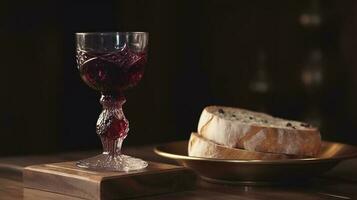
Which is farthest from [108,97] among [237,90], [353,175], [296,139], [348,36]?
[237,90]

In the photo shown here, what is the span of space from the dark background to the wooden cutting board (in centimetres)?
124

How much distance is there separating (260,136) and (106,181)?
0.82 ft

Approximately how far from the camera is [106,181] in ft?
3.84

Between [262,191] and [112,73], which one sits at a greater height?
[112,73]

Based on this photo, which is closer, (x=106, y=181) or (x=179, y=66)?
(x=106, y=181)

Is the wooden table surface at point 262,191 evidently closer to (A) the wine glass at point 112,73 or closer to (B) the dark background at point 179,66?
(A) the wine glass at point 112,73

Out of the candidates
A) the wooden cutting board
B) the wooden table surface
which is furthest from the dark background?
the wooden cutting board

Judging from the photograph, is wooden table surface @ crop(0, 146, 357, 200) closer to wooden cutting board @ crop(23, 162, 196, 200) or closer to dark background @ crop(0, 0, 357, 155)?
wooden cutting board @ crop(23, 162, 196, 200)

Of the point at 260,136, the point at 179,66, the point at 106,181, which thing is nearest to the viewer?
the point at 106,181

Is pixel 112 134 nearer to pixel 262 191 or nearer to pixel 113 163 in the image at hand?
pixel 113 163

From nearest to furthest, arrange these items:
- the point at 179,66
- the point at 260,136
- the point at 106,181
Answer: the point at 106,181 → the point at 260,136 → the point at 179,66

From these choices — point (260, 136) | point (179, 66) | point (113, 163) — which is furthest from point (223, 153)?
point (179, 66)

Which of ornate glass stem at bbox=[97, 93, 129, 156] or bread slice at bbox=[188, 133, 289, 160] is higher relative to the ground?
ornate glass stem at bbox=[97, 93, 129, 156]

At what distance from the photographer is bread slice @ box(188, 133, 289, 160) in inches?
50.5
